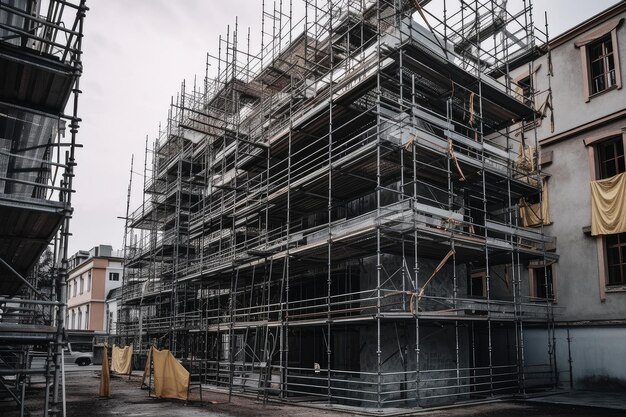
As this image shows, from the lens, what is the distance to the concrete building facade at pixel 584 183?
18.5m

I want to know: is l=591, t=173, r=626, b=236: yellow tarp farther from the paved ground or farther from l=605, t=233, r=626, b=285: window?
the paved ground

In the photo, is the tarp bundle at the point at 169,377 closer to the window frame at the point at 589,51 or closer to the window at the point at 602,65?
the window frame at the point at 589,51

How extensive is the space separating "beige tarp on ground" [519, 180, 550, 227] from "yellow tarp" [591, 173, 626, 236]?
201 centimetres

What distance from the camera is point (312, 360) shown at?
19.7 meters

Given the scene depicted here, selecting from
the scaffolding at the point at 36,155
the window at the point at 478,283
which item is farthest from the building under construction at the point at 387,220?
the scaffolding at the point at 36,155

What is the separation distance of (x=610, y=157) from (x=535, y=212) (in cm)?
346

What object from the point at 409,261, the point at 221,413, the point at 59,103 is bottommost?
the point at 221,413

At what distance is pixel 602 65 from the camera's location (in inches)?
790

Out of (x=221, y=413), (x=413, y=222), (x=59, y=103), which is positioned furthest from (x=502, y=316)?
(x=59, y=103)

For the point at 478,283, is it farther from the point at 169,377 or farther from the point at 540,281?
the point at 169,377

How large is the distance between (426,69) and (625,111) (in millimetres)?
7344

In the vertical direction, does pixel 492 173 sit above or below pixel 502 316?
above

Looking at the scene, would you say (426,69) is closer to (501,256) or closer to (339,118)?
(339,118)

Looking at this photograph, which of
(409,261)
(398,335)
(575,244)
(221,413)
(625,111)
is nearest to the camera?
(221,413)
